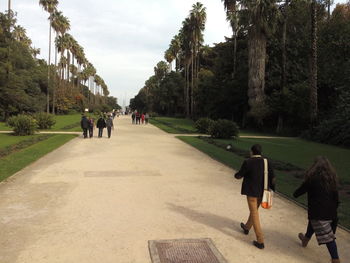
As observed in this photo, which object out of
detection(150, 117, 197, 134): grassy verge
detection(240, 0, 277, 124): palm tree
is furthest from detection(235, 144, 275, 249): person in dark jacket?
detection(240, 0, 277, 124): palm tree

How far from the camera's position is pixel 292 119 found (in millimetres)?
34812

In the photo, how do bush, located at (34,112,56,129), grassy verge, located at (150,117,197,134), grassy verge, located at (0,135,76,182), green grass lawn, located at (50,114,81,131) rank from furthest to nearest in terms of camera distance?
green grass lawn, located at (50,114,81,131) → bush, located at (34,112,56,129) → grassy verge, located at (150,117,197,134) → grassy verge, located at (0,135,76,182)

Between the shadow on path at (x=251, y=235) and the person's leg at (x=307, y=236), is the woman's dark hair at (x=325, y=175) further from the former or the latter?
the shadow on path at (x=251, y=235)

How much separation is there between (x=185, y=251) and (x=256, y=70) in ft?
105

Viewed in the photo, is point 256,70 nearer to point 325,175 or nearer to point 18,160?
point 18,160

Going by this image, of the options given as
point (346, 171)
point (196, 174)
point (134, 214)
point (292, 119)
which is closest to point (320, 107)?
point (292, 119)

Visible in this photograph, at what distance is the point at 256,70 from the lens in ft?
116

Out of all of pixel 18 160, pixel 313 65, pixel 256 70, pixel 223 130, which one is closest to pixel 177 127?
pixel 256 70

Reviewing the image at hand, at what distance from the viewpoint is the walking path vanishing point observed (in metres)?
5.06

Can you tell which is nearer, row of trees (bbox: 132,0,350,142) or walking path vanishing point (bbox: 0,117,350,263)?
walking path vanishing point (bbox: 0,117,350,263)

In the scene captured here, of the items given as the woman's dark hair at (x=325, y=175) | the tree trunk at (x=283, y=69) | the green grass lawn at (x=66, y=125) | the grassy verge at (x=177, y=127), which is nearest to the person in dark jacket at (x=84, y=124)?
the grassy verge at (x=177, y=127)

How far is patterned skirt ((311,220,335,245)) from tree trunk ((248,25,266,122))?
1188 inches

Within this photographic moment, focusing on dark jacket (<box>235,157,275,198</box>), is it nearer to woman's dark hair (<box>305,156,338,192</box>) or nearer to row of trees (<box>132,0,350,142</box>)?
woman's dark hair (<box>305,156,338,192</box>)

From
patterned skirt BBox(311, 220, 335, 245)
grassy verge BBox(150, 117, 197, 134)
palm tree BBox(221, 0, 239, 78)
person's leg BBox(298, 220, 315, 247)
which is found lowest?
person's leg BBox(298, 220, 315, 247)
